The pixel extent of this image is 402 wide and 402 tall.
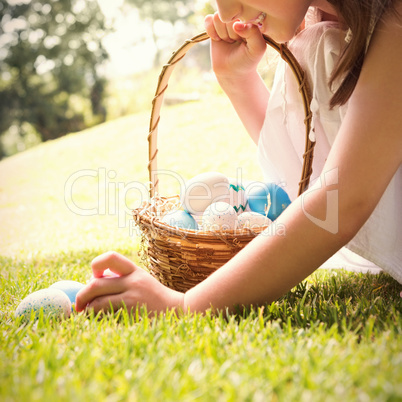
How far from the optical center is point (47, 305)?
124cm

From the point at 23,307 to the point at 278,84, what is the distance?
1185 millimetres

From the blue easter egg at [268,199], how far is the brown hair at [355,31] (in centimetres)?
51

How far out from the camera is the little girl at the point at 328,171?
1.07 m

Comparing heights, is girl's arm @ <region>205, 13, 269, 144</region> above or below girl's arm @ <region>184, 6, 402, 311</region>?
above

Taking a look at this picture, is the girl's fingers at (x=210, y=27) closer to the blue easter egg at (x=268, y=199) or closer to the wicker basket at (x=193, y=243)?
the wicker basket at (x=193, y=243)

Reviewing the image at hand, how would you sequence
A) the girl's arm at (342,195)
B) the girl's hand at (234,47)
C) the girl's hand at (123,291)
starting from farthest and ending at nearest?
the girl's hand at (234,47) < the girl's hand at (123,291) < the girl's arm at (342,195)

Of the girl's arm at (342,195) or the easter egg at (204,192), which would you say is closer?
the girl's arm at (342,195)

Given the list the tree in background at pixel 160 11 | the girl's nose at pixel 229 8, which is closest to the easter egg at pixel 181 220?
the girl's nose at pixel 229 8

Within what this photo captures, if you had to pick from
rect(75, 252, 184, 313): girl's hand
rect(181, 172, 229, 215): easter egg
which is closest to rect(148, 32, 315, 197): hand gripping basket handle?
rect(181, 172, 229, 215): easter egg

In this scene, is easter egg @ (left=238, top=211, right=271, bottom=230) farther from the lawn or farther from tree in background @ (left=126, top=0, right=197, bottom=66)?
tree in background @ (left=126, top=0, right=197, bottom=66)

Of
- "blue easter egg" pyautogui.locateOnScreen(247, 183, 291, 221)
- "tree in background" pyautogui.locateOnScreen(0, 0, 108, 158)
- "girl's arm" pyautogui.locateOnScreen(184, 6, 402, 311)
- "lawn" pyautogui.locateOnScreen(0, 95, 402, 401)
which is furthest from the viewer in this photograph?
"tree in background" pyautogui.locateOnScreen(0, 0, 108, 158)

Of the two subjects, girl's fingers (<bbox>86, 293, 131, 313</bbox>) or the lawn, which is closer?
the lawn

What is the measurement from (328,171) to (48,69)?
1471 cm

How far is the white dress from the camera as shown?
4.40ft
